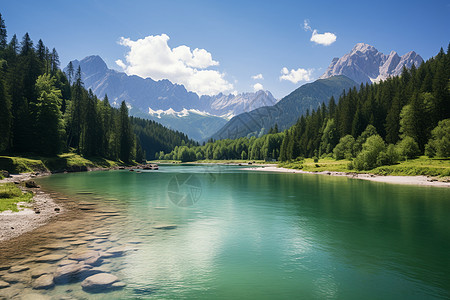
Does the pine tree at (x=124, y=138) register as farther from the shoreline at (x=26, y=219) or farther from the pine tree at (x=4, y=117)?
the shoreline at (x=26, y=219)

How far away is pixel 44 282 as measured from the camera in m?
A: 11.2

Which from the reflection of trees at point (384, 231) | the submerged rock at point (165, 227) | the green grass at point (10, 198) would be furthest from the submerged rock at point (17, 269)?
the reflection of trees at point (384, 231)

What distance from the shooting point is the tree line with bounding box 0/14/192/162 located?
75188 mm

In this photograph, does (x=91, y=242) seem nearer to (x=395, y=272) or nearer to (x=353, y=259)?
(x=353, y=259)

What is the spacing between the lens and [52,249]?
15.5 meters

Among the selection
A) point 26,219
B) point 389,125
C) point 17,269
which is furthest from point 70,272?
point 389,125

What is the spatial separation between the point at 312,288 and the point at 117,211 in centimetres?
2202

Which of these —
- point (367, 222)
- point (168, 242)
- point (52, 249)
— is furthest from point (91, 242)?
point (367, 222)

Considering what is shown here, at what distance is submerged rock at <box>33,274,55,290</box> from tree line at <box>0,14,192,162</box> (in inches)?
2554

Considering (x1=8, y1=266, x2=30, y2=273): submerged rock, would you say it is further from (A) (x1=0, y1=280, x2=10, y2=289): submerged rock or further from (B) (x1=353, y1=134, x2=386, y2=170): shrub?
(B) (x1=353, y1=134, x2=386, y2=170): shrub

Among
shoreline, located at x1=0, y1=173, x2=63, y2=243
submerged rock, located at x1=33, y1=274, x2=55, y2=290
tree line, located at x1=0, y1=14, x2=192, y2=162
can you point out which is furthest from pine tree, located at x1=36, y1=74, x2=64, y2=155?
submerged rock, located at x1=33, y1=274, x2=55, y2=290

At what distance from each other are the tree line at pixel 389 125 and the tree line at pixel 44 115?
318 feet

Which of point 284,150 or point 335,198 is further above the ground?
point 284,150

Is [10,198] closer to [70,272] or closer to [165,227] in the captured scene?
[165,227]
